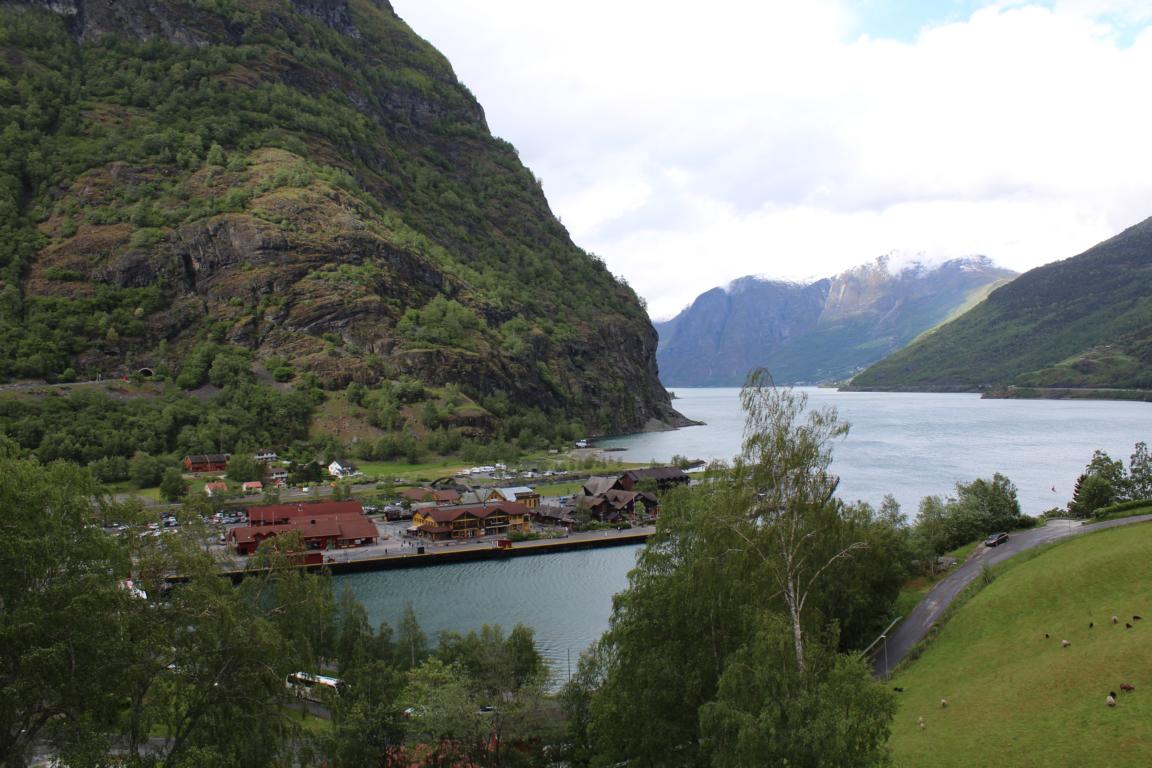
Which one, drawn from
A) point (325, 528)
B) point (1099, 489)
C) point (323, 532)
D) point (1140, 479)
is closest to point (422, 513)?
point (325, 528)

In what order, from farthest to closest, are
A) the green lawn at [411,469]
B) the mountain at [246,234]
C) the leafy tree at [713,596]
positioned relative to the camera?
the mountain at [246,234] → the green lawn at [411,469] → the leafy tree at [713,596]

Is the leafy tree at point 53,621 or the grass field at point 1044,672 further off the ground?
the leafy tree at point 53,621

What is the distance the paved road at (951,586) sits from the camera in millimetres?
29969

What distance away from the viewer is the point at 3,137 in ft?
432

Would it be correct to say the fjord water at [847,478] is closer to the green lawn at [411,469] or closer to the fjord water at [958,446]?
the fjord water at [958,446]

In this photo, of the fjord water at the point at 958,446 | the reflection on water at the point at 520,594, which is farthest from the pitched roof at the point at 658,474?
the reflection on water at the point at 520,594

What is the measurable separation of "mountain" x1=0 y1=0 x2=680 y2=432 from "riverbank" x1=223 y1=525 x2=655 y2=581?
5556 centimetres

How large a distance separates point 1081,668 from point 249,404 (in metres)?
99.5

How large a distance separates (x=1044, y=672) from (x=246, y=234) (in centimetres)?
12335

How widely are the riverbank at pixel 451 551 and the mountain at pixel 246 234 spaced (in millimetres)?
55556

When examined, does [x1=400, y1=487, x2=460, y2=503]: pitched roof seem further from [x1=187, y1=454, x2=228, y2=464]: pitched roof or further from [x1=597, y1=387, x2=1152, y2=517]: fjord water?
[x1=597, y1=387, x2=1152, y2=517]: fjord water

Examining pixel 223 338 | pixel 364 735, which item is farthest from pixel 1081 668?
pixel 223 338

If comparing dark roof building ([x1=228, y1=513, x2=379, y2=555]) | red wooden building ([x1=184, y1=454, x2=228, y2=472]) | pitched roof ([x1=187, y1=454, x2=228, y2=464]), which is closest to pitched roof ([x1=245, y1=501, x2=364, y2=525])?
dark roof building ([x1=228, y1=513, x2=379, y2=555])

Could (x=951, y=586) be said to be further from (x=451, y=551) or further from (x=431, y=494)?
(x=431, y=494)
